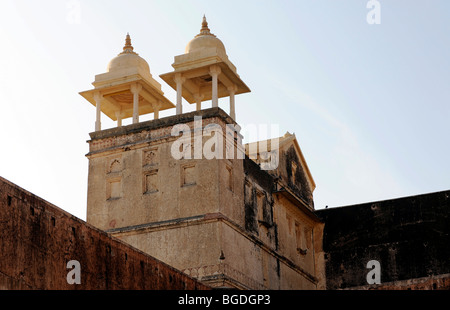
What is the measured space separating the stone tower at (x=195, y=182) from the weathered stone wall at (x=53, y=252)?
5.27m

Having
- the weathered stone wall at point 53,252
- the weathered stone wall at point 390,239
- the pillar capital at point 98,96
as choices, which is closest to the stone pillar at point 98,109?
the pillar capital at point 98,96

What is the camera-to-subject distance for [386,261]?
92.8 ft

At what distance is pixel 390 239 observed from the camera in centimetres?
2852

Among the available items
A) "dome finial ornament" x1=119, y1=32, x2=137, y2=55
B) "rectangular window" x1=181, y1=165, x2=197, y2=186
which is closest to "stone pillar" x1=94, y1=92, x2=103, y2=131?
"dome finial ornament" x1=119, y1=32, x2=137, y2=55

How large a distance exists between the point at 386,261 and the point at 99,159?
30.6 feet

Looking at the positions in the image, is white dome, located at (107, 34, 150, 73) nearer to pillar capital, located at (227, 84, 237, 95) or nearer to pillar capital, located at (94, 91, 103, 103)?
pillar capital, located at (94, 91, 103, 103)

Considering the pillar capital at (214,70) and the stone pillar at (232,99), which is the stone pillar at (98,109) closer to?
the pillar capital at (214,70)

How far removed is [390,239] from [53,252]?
14919 mm

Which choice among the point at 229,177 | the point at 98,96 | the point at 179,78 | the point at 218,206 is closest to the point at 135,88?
the point at 98,96

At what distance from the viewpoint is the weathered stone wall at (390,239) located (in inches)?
1091

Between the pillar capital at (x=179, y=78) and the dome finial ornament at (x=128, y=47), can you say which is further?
the dome finial ornament at (x=128, y=47)

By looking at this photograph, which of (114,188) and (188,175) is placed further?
(114,188)

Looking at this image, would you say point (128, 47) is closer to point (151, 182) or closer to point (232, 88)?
point (232, 88)
